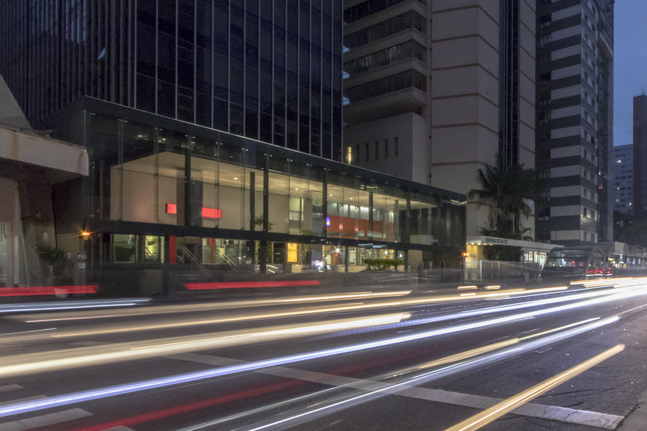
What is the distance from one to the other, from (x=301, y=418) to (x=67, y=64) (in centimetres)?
3982

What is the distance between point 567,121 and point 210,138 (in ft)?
217

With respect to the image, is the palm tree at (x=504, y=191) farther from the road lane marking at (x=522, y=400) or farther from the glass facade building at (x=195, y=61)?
the road lane marking at (x=522, y=400)

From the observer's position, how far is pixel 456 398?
627 centimetres

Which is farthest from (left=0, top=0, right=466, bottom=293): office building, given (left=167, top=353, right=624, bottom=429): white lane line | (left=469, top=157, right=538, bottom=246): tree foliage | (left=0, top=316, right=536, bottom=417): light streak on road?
(left=167, top=353, right=624, bottom=429): white lane line

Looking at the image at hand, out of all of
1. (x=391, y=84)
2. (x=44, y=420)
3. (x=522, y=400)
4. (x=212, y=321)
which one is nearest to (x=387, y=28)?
(x=391, y=84)

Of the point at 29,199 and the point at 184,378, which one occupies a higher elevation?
the point at 29,199

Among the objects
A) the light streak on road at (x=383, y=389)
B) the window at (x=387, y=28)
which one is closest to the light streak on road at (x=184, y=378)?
the light streak on road at (x=383, y=389)

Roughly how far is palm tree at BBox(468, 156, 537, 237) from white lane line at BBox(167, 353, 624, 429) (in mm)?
50604

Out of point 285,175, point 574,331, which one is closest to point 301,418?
point 574,331

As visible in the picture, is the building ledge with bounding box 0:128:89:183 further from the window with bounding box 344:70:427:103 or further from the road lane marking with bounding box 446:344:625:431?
the window with bounding box 344:70:427:103

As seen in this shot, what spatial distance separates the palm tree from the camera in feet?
183

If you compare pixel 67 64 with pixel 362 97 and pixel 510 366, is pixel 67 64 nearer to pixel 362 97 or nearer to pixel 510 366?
pixel 362 97

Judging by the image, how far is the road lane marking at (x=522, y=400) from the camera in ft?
17.3

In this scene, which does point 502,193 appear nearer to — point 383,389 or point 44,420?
point 383,389
